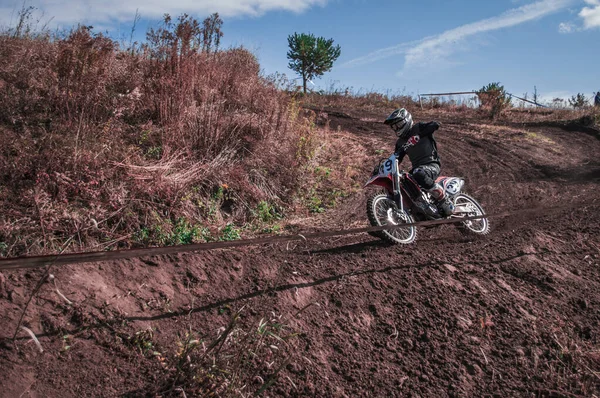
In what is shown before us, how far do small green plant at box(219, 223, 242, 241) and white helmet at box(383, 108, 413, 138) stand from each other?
264 centimetres

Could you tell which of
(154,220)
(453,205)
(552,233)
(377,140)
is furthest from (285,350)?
(377,140)

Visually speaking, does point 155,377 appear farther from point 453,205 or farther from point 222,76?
point 222,76

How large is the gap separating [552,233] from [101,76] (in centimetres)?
709

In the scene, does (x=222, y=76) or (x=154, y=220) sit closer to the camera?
(x=154, y=220)

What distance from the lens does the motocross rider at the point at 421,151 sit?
6.89 meters

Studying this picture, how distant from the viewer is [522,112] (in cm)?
2083

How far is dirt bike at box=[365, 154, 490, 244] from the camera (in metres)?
6.37

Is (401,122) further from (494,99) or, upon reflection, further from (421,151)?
(494,99)

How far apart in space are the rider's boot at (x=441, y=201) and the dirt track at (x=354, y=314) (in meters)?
0.61

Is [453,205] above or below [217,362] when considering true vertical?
above

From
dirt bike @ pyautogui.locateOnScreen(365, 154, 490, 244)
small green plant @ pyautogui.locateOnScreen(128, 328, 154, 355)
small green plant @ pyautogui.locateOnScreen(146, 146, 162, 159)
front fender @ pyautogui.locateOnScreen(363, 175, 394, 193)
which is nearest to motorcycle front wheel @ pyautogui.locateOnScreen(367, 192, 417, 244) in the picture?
dirt bike @ pyautogui.locateOnScreen(365, 154, 490, 244)

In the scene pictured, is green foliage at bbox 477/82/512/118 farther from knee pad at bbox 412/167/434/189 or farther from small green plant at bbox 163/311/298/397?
→ small green plant at bbox 163/311/298/397

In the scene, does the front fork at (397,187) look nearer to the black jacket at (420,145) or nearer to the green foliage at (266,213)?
the black jacket at (420,145)

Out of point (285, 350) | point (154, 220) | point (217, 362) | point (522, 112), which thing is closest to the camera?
point (217, 362)
